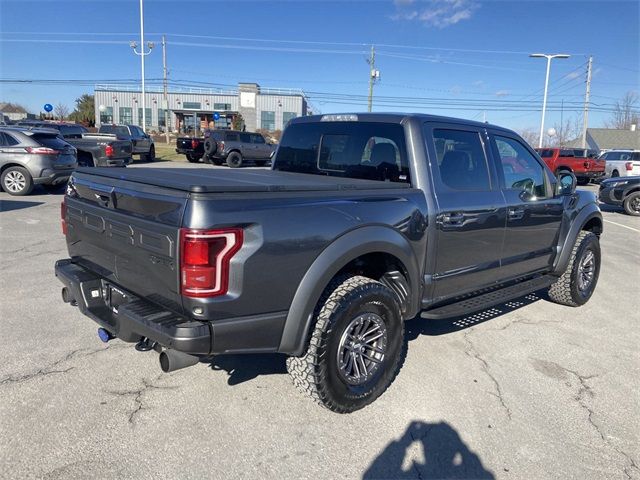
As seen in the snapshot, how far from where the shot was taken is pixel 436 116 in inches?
151

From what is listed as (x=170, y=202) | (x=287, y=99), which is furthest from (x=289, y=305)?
(x=287, y=99)

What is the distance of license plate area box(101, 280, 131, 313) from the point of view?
2.94 metres

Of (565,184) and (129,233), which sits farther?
(565,184)

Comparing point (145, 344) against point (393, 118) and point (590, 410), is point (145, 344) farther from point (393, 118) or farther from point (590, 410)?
point (590, 410)

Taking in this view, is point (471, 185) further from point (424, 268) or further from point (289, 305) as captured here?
point (289, 305)

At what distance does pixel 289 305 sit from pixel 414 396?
1276mm

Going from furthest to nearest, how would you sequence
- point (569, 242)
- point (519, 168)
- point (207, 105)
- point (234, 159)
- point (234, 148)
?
point (207, 105) → point (234, 159) → point (234, 148) → point (569, 242) → point (519, 168)

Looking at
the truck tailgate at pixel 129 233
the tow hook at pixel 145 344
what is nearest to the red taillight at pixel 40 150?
the truck tailgate at pixel 129 233

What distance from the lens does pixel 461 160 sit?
12.8 feet

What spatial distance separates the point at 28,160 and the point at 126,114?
188ft

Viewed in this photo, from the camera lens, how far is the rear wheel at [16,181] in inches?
452

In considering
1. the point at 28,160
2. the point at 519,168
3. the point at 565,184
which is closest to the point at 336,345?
the point at 519,168

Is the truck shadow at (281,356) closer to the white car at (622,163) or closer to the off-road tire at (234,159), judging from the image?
the off-road tire at (234,159)

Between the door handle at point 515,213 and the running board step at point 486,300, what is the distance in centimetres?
68
